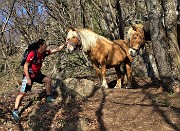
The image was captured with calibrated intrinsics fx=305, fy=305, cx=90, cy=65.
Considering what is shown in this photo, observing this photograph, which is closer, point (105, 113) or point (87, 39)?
point (105, 113)

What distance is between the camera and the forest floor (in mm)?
6133

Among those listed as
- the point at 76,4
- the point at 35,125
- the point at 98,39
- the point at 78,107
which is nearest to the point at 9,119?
the point at 35,125

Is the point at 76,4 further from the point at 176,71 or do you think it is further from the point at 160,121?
the point at 160,121

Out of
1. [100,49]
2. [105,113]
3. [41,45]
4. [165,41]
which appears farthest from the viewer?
[100,49]

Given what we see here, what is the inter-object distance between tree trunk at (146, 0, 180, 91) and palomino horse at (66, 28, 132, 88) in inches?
77.5

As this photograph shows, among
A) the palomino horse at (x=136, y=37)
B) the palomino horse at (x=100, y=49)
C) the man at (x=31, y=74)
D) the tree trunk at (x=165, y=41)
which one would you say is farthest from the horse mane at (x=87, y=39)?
the tree trunk at (x=165, y=41)

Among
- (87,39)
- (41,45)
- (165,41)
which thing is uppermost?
(41,45)

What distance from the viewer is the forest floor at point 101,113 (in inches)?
241

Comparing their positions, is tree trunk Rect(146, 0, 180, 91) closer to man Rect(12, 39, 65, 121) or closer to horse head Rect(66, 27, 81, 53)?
horse head Rect(66, 27, 81, 53)

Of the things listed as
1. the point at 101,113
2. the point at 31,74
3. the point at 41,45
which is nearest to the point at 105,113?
the point at 101,113

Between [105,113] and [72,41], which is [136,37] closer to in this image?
[72,41]

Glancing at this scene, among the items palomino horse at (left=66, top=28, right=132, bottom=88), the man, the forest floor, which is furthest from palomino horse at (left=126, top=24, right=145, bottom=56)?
the man

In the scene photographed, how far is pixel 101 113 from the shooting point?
22.1 ft

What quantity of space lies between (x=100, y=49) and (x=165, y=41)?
2.18 m
